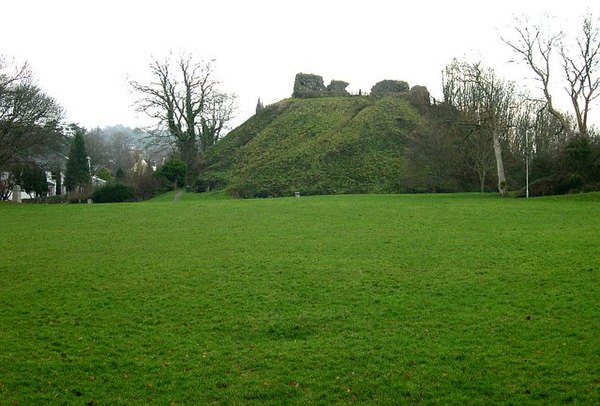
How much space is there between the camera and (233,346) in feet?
30.8

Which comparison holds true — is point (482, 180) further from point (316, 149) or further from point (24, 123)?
point (24, 123)

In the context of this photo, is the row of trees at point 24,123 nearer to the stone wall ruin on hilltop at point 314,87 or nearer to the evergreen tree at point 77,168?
the evergreen tree at point 77,168

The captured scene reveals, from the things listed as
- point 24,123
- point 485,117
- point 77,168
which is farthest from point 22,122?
point 485,117

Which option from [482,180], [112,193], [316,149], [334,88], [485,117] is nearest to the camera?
[485,117]

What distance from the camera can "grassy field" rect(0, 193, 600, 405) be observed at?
7.79 m

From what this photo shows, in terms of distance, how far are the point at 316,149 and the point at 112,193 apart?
64.9 ft

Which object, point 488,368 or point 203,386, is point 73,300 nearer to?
point 203,386

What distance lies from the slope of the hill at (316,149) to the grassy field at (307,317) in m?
27.1

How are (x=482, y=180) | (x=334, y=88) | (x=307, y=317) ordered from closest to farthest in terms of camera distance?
1. (x=307, y=317)
2. (x=482, y=180)
3. (x=334, y=88)

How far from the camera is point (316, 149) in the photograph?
2087 inches

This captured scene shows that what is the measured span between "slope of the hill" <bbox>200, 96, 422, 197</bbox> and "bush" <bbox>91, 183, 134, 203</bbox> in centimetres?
858

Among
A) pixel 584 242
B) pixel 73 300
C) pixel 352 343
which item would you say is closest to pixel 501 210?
pixel 584 242

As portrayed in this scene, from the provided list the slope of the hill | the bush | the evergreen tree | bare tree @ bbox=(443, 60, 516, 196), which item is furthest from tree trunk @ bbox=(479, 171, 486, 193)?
the evergreen tree

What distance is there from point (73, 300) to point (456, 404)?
851cm
